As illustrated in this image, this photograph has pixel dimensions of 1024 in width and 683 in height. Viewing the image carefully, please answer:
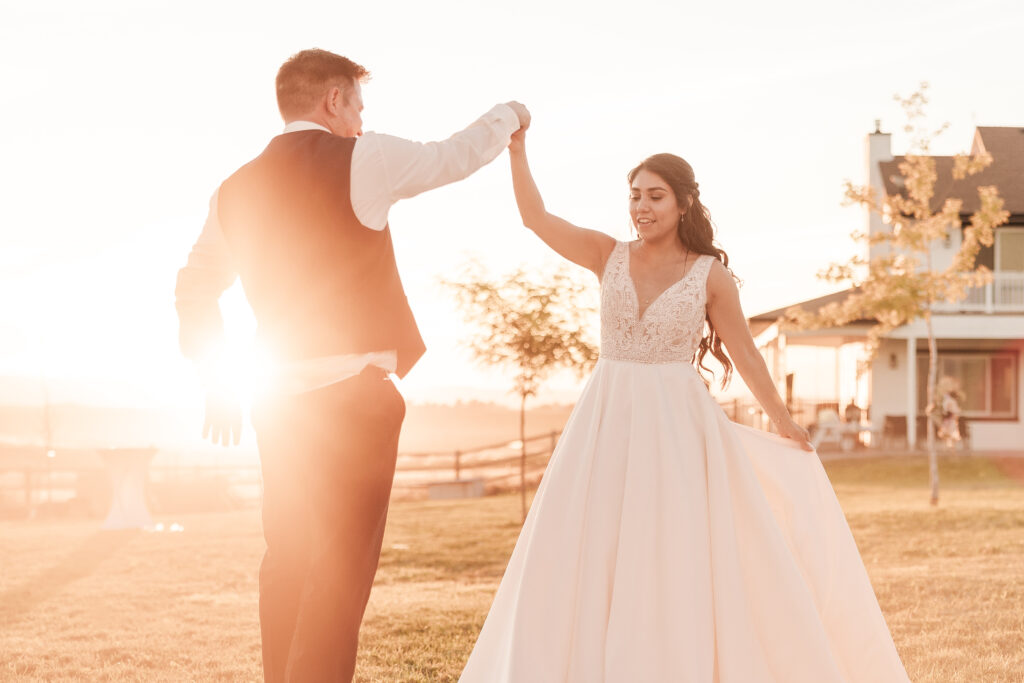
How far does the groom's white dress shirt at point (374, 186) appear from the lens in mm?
3627

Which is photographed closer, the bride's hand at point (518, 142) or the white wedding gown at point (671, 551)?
the white wedding gown at point (671, 551)

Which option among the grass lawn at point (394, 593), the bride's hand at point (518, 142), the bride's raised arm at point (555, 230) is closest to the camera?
the bride's hand at point (518, 142)

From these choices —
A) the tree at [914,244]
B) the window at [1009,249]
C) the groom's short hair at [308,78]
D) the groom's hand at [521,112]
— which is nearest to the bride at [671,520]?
the groom's hand at [521,112]

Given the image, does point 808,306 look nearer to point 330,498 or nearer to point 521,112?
point 521,112

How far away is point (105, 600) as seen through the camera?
10789 millimetres

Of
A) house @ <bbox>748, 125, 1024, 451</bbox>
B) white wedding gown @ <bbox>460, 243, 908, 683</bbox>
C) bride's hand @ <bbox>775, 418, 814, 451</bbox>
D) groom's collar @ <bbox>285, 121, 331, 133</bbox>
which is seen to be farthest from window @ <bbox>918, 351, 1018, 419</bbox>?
groom's collar @ <bbox>285, 121, 331, 133</bbox>

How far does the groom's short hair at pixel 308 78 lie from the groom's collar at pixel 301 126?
34 millimetres

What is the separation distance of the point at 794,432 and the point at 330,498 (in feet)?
7.32

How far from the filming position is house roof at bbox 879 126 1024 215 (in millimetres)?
33094

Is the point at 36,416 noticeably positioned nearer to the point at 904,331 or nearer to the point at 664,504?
the point at 904,331

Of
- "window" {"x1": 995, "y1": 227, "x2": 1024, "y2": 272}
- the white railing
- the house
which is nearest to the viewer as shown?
the house

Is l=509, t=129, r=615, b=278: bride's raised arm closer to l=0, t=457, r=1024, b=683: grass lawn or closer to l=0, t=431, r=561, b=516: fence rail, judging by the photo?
l=0, t=457, r=1024, b=683: grass lawn

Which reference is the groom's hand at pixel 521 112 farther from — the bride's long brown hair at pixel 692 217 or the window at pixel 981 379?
the window at pixel 981 379

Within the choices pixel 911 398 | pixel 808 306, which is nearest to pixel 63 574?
pixel 808 306
